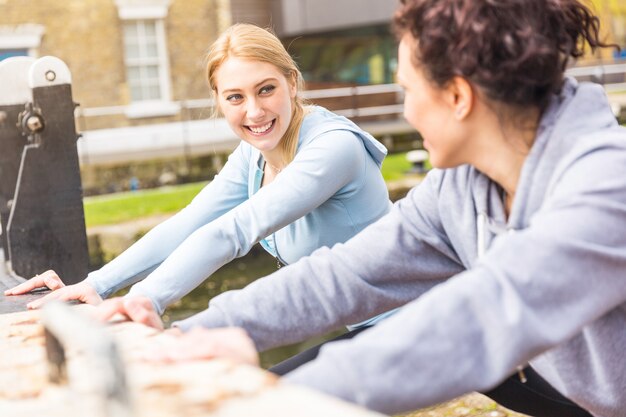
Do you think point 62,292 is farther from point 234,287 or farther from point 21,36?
point 21,36

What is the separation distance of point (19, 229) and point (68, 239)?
19 cm

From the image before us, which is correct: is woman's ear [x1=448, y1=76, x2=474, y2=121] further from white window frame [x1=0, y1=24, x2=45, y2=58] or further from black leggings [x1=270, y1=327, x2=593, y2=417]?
white window frame [x1=0, y1=24, x2=45, y2=58]

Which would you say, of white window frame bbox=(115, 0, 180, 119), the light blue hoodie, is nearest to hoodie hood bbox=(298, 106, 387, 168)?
the light blue hoodie

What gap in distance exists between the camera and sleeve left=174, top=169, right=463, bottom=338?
5.81 ft

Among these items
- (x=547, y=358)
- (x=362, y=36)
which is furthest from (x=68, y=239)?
(x=362, y=36)

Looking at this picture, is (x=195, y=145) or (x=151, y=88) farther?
(x=151, y=88)

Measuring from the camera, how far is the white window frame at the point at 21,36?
16031 mm

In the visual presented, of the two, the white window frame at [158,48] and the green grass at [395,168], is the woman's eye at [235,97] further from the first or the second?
the white window frame at [158,48]

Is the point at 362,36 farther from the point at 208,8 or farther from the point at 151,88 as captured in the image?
the point at 151,88

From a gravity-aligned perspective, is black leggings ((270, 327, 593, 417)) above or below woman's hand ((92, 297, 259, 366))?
below

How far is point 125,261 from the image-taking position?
2.51 m

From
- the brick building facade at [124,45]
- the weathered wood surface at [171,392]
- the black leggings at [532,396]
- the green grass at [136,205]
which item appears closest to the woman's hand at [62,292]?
the black leggings at [532,396]

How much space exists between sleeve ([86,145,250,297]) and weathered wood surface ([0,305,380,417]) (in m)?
0.99

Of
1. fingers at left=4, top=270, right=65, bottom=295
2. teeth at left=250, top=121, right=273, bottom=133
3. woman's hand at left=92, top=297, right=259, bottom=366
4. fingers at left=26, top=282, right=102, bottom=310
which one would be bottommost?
fingers at left=4, top=270, right=65, bottom=295
